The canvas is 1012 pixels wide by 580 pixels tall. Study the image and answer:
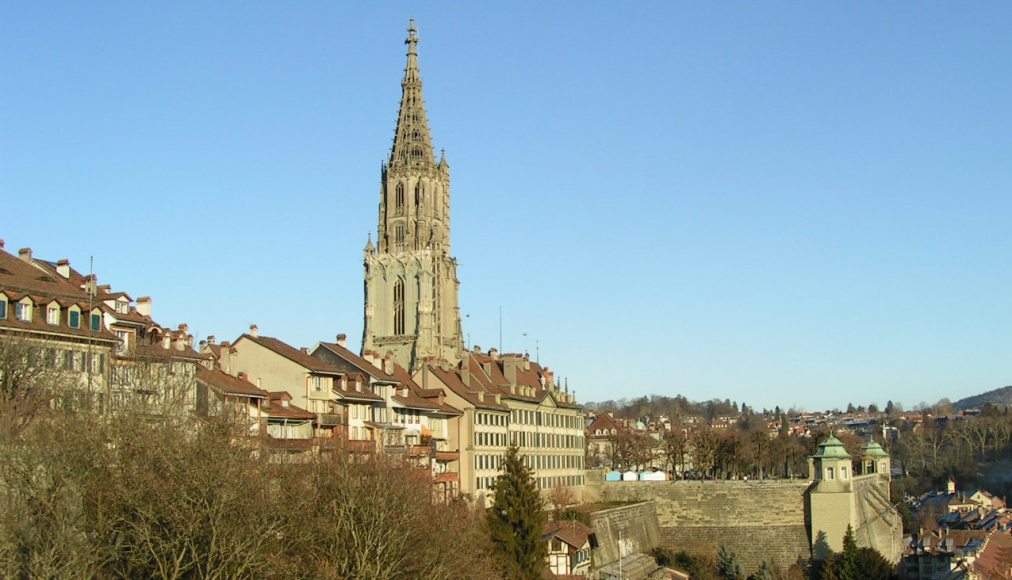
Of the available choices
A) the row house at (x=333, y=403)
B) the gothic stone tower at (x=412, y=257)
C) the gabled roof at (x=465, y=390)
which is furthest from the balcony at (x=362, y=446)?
the gothic stone tower at (x=412, y=257)

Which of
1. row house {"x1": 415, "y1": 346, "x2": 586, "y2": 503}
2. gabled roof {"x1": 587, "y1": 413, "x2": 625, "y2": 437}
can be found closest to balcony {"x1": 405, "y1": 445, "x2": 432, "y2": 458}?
row house {"x1": 415, "y1": 346, "x2": 586, "y2": 503}

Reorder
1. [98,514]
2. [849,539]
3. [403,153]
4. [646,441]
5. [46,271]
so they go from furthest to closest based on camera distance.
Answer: [646,441]
[403,153]
[849,539]
[46,271]
[98,514]

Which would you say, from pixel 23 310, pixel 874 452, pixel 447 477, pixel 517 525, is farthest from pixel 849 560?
pixel 23 310

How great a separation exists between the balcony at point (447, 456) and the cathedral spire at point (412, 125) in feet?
220

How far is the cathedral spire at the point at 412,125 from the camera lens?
153 meters

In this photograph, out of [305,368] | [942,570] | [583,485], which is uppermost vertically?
[305,368]

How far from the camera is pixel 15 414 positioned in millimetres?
46125

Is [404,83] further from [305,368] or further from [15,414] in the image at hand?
[15,414]

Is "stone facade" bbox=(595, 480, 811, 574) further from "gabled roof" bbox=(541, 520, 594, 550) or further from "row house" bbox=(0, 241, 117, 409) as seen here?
"row house" bbox=(0, 241, 117, 409)

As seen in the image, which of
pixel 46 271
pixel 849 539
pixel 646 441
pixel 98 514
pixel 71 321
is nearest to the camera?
pixel 98 514

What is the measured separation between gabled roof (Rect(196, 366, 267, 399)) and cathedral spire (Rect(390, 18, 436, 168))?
8653 centimetres

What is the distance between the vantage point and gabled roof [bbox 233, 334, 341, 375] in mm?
75312

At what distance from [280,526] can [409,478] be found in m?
11.8

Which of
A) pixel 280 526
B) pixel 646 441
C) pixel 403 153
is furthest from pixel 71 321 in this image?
pixel 646 441
